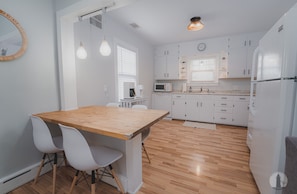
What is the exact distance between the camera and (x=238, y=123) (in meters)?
3.62

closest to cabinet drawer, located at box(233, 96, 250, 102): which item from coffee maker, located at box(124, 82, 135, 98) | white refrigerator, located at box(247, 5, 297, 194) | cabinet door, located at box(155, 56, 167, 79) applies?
cabinet door, located at box(155, 56, 167, 79)

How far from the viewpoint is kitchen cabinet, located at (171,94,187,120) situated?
4227mm

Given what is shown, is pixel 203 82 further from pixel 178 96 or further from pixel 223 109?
pixel 223 109

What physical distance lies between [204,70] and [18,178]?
4732 millimetres

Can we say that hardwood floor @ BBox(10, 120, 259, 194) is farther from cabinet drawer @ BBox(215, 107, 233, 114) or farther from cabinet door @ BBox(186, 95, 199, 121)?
cabinet door @ BBox(186, 95, 199, 121)

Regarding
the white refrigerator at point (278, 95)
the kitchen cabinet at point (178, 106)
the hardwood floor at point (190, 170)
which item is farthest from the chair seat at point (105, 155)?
the kitchen cabinet at point (178, 106)

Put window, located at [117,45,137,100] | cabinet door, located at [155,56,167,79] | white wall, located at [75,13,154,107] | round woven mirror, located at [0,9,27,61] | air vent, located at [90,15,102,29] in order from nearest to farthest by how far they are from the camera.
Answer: round woven mirror, located at [0,9,27,61] < white wall, located at [75,13,154,107] < air vent, located at [90,15,102,29] < window, located at [117,45,137,100] < cabinet door, located at [155,56,167,79]

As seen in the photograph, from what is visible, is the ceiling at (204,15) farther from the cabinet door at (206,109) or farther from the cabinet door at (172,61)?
the cabinet door at (206,109)

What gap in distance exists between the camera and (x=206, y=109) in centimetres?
394

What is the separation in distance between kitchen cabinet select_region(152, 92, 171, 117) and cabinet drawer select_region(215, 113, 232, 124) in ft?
4.77

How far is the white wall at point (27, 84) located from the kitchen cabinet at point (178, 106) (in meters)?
3.30

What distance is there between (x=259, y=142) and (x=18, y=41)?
2937mm

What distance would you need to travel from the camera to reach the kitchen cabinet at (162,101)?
4445mm

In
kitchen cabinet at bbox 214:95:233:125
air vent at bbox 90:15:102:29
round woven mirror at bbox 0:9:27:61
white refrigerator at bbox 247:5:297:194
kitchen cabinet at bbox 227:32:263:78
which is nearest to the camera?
white refrigerator at bbox 247:5:297:194
